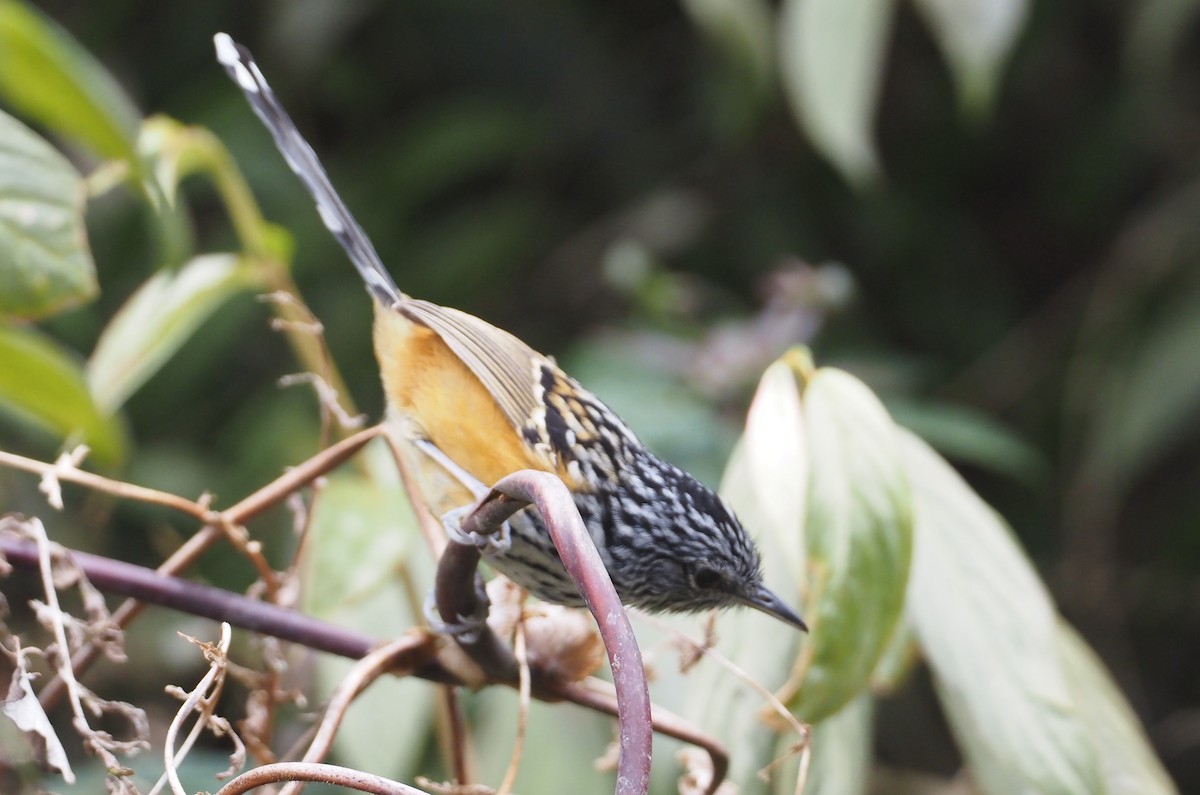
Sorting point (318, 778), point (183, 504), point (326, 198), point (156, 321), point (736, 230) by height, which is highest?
point (736, 230)

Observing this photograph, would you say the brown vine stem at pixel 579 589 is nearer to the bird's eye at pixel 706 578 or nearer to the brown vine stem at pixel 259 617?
the brown vine stem at pixel 259 617

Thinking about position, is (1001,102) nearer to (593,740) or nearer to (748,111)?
(748,111)

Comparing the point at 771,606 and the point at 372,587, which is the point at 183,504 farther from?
the point at 771,606

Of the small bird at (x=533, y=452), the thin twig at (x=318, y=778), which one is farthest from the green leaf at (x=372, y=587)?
the thin twig at (x=318, y=778)

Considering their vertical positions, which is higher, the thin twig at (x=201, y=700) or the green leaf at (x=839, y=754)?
the green leaf at (x=839, y=754)

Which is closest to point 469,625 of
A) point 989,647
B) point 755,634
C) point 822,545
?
point 822,545

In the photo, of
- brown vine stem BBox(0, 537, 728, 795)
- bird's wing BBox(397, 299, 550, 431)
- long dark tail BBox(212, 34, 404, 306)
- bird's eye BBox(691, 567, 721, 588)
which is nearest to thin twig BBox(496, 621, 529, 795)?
brown vine stem BBox(0, 537, 728, 795)
